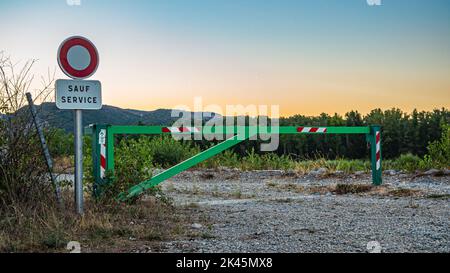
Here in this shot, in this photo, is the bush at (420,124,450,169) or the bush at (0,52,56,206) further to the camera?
the bush at (420,124,450,169)

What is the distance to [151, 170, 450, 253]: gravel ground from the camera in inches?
228

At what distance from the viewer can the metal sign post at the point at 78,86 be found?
21.9 ft

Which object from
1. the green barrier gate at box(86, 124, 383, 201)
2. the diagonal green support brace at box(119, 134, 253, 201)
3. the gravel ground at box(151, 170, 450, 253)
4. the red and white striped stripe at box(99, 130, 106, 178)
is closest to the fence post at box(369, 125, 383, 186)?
the gravel ground at box(151, 170, 450, 253)

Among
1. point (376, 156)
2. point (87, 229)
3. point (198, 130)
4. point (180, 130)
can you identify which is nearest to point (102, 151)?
point (180, 130)

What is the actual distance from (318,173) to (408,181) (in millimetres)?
2372

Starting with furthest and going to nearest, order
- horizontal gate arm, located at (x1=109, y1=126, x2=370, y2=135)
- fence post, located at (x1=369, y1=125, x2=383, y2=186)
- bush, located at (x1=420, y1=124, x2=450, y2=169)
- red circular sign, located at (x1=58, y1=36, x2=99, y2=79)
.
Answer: bush, located at (x1=420, y1=124, x2=450, y2=169), fence post, located at (x1=369, y1=125, x2=383, y2=186), horizontal gate arm, located at (x1=109, y1=126, x2=370, y2=135), red circular sign, located at (x1=58, y1=36, x2=99, y2=79)

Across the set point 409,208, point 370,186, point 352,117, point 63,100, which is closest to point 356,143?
point 352,117

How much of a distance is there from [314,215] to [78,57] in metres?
3.95

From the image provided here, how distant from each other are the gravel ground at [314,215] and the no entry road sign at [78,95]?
2.04 meters

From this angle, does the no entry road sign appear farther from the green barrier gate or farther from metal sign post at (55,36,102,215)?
the green barrier gate

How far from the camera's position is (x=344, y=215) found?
7852mm

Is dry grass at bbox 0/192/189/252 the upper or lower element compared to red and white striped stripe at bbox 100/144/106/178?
lower
